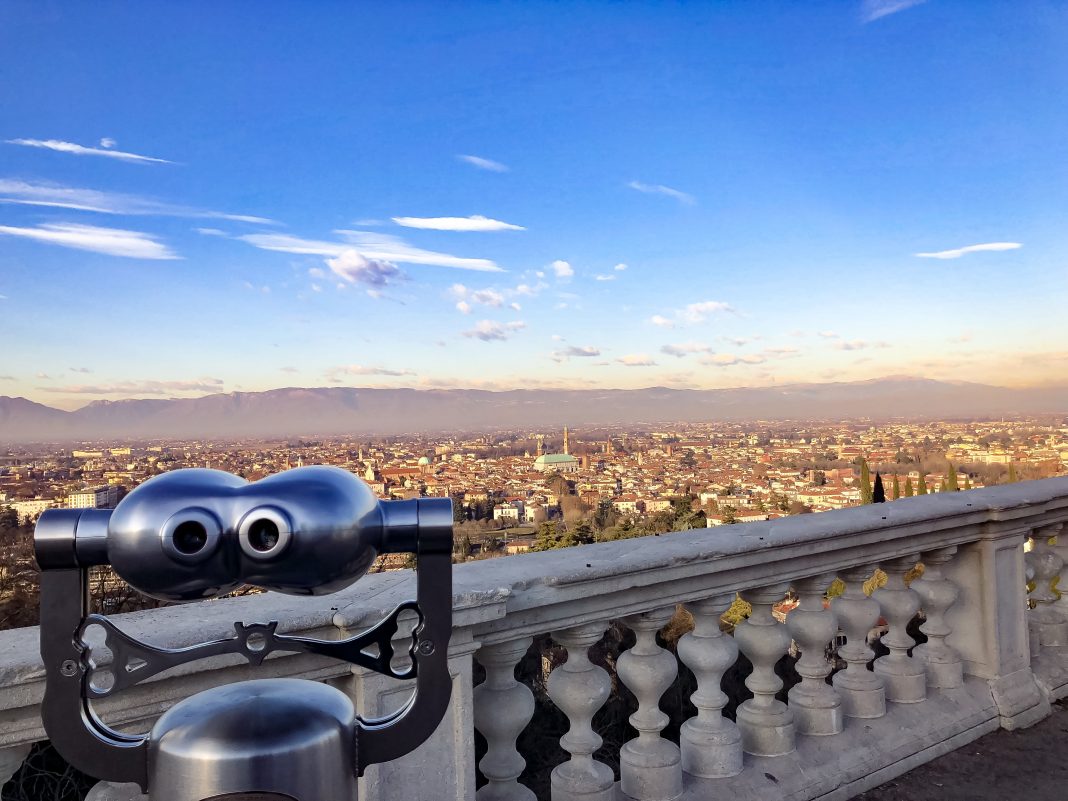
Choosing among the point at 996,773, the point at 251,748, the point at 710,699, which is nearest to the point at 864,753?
the point at 996,773

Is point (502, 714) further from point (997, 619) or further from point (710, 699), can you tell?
point (997, 619)

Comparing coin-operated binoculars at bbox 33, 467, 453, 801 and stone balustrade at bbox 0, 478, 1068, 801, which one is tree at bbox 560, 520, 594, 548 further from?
coin-operated binoculars at bbox 33, 467, 453, 801

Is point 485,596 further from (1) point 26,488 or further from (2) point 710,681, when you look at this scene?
(1) point 26,488

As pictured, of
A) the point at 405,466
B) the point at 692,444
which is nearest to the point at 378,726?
the point at 405,466

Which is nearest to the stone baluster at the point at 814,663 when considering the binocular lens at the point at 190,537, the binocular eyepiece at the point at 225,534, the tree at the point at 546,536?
the binocular eyepiece at the point at 225,534

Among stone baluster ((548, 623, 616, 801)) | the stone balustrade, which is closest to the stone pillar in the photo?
the stone balustrade

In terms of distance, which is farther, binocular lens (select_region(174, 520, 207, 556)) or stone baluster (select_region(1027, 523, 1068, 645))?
stone baluster (select_region(1027, 523, 1068, 645))
